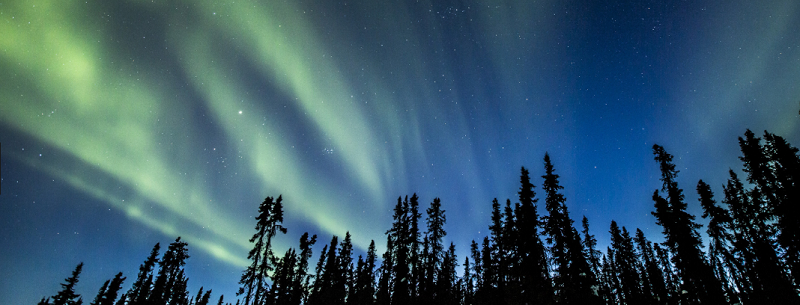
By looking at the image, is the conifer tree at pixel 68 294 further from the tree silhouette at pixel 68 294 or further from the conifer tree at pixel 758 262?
the conifer tree at pixel 758 262

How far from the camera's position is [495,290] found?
35875 mm

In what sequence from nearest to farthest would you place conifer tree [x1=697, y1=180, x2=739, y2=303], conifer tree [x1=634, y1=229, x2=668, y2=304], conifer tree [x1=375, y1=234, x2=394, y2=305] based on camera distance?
conifer tree [x1=697, y1=180, x2=739, y2=303] → conifer tree [x1=375, y1=234, x2=394, y2=305] → conifer tree [x1=634, y1=229, x2=668, y2=304]

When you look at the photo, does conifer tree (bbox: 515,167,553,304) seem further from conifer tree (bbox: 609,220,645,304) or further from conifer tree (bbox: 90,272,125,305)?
conifer tree (bbox: 90,272,125,305)

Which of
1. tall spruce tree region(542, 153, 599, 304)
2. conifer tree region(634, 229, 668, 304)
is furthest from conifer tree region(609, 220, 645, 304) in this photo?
tall spruce tree region(542, 153, 599, 304)

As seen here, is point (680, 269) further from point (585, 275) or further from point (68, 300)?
point (68, 300)

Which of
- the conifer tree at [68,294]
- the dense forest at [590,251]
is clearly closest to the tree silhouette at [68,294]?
the conifer tree at [68,294]

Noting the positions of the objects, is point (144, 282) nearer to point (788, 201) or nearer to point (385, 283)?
point (385, 283)

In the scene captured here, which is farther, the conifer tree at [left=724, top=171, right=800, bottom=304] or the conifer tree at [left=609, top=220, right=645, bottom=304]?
the conifer tree at [left=609, top=220, right=645, bottom=304]

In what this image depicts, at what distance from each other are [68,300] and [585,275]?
8634 cm

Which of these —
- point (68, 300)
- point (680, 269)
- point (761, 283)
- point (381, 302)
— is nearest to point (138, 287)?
point (68, 300)

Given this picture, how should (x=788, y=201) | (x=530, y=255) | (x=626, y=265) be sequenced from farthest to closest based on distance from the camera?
(x=626, y=265) → (x=530, y=255) → (x=788, y=201)

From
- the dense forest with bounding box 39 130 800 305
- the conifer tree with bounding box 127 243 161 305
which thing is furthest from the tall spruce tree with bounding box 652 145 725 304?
the conifer tree with bounding box 127 243 161 305

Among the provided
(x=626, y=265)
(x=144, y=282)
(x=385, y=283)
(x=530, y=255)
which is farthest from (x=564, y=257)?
(x=144, y=282)

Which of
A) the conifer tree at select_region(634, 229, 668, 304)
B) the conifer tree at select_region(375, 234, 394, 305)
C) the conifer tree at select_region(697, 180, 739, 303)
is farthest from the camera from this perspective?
the conifer tree at select_region(634, 229, 668, 304)
